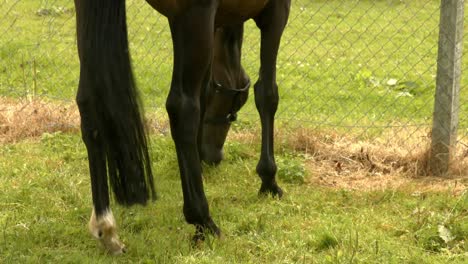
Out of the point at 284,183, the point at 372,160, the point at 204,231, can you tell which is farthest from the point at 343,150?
the point at 204,231

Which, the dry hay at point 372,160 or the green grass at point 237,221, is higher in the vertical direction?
A: the dry hay at point 372,160

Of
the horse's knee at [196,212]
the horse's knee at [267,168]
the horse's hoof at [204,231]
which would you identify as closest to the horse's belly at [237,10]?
the horse's knee at [267,168]

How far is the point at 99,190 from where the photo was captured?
356 centimetres

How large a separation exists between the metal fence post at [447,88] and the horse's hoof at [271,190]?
1.22 metres

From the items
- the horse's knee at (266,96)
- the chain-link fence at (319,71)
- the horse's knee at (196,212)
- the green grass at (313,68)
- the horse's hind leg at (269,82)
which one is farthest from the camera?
the green grass at (313,68)

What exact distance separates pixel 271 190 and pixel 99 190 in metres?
1.34

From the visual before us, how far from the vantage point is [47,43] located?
395 inches

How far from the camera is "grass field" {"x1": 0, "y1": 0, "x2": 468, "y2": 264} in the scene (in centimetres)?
362

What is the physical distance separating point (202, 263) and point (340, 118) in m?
3.74

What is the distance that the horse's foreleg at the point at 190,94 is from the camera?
11.3 feet

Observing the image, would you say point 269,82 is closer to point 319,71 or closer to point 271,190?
point 271,190

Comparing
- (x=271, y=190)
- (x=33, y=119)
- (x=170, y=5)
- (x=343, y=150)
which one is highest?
(x=170, y=5)

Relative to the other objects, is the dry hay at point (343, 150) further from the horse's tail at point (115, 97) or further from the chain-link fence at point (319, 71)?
the horse's tail at point (115, 97)

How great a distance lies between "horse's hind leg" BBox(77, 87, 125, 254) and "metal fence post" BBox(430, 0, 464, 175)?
2.49 metres
